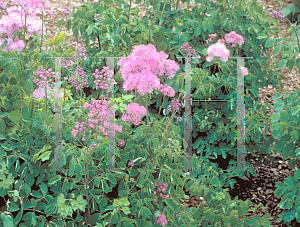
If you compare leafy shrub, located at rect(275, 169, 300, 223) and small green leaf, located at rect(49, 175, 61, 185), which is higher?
small green leaf, located at rect(49, 175, 61, 185)

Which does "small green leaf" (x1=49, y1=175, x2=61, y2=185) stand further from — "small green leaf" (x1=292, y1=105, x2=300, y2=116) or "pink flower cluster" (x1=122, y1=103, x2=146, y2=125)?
"small green leaf" (x1=292, y1=105, x2=300, y2=116)

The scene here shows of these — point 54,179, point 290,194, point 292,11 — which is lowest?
point 290,194

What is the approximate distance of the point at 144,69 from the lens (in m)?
1.44

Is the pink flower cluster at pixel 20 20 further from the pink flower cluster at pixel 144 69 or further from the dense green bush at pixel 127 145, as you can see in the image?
the pink flower cluster at pixel 144 69

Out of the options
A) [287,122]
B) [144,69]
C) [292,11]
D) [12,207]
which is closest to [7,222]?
[12,207]

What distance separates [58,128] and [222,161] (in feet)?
4.71

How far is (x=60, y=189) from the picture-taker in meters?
1.61

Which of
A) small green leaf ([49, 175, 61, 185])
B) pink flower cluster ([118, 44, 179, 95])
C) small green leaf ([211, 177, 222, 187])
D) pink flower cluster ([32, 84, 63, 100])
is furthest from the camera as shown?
small green leaf ([211, 177, 222, 187])

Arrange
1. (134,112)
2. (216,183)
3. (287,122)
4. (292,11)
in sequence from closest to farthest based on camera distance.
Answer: (134,112) → (216,183) → (287,122) → (292,11)

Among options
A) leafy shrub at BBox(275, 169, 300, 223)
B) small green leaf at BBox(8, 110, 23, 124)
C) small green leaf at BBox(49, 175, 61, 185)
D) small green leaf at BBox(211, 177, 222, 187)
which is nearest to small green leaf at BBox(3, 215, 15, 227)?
small green leaf at BBox(49, 175, 61, 185)

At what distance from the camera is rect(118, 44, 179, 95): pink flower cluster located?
4.56 ft

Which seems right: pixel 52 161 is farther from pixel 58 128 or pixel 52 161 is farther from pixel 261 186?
pixel 261 186

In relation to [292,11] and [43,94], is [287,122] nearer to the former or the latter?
[43,94]

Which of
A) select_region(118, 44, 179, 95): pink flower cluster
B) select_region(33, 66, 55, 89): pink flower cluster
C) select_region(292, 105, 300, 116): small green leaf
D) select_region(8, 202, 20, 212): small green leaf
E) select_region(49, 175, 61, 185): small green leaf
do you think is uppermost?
select_region(118, 44, 179, 95): pink flower cluster
